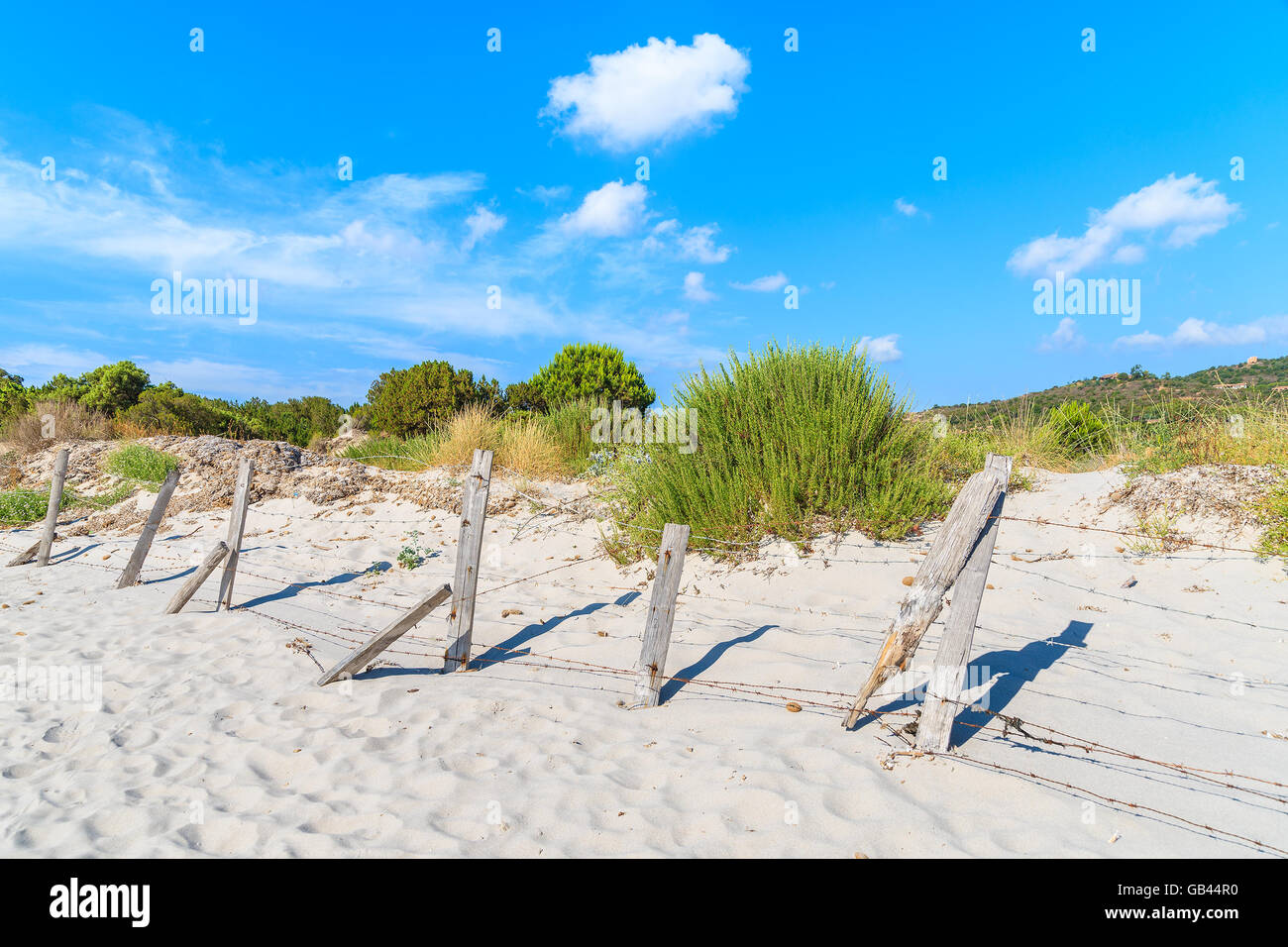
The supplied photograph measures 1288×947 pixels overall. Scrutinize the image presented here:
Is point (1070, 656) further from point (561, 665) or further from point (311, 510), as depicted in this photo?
point (311, 510)

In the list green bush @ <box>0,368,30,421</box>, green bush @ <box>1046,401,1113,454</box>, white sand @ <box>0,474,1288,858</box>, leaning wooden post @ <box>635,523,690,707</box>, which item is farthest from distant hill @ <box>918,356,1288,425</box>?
green bush @ <box>0,368,30,421</box>

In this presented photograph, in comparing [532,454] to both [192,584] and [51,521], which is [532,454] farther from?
[51,521]

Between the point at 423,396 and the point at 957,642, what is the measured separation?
51.1ft

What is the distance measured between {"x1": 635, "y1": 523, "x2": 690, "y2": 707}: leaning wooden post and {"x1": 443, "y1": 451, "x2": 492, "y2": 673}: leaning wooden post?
156 centimetres

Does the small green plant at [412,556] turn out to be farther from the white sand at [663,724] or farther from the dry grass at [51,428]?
the dry grass at [51,428]

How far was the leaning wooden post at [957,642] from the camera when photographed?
3281mm

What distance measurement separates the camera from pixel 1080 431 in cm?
1105

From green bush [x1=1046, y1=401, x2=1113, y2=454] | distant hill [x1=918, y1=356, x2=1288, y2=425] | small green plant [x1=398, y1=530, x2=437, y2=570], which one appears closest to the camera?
small green plant [x1=398, y1=530, x2=437, y2=570]

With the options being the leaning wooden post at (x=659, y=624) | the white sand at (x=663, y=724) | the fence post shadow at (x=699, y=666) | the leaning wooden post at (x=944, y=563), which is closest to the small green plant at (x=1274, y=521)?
the white sand at (x=663, y=724)

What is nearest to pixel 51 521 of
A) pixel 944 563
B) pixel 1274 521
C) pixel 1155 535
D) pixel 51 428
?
pixel 51 428

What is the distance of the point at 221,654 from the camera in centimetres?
532

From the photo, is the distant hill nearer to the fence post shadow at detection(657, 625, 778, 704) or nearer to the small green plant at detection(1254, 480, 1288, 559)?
the small green plant at detection(1254, 480, 1288, 559)

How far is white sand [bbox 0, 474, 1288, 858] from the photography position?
278 cm
